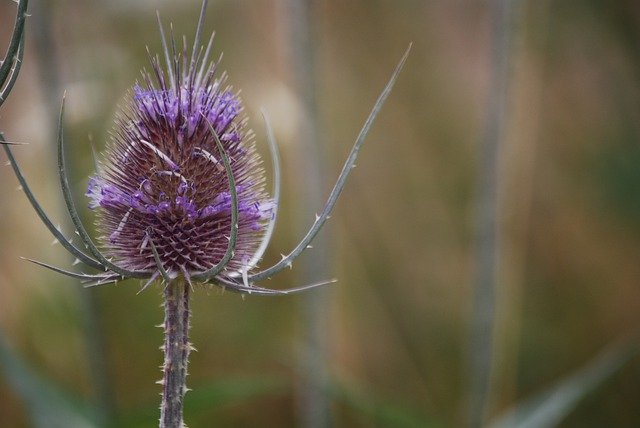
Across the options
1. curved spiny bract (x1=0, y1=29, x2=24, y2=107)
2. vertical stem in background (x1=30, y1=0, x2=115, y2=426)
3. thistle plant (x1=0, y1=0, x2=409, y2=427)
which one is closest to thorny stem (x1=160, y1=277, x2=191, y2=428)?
thistle plant (x1=0, y1=0, x2=409, y2=427)

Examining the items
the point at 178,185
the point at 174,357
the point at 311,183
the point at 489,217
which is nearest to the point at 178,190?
the point at 178,185

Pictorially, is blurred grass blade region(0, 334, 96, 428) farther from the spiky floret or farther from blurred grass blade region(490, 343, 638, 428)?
blurred grass blade region(490, 343, 638, 428)

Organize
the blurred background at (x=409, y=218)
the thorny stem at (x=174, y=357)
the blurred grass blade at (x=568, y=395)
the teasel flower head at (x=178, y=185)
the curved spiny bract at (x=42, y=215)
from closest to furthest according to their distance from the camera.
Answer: the curved spiny bract at (x=42, y=215) < the thorny stem at (x=174, y=357) < the teasel flower head at (x=178, y=185) < the blurred grass blade at (x=568, y=395) < the blurred background at (x=409, y=218)

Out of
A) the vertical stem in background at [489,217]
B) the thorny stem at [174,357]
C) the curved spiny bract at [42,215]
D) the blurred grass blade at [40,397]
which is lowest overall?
the thorny stem at [174,357]

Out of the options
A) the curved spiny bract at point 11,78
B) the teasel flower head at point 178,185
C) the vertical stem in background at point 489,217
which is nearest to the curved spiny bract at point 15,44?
the curved spiny bract at point 11,78

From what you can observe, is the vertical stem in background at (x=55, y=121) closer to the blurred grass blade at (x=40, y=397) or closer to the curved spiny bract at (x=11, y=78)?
the blurred grass blade at (x=40, y=397)

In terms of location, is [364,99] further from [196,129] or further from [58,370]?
[196,129]
